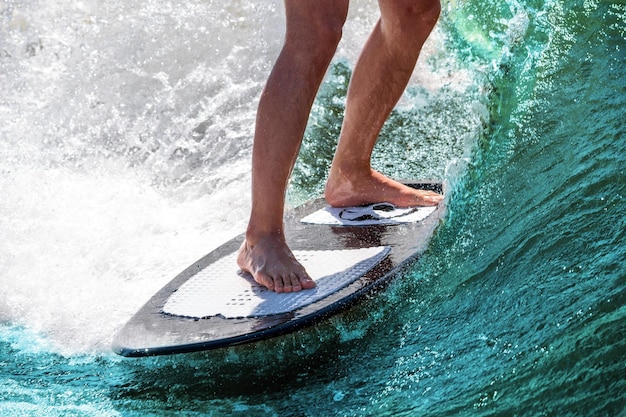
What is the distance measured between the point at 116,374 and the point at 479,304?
106cm

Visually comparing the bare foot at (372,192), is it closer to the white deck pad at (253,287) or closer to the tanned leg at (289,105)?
the white deck pad at (253,287)

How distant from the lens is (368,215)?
3270 mm

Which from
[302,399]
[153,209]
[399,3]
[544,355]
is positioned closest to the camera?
[544,355]

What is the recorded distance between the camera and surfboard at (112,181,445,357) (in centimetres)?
243

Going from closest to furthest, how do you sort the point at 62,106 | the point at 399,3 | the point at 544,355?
the point at 544,355, the point at 399,3, the point at 62,106

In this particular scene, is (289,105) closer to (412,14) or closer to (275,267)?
(275,267)

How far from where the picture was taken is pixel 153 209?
12.4 feet

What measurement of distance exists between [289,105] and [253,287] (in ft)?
1.92

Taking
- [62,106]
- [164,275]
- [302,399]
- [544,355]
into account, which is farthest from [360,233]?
[62,106]

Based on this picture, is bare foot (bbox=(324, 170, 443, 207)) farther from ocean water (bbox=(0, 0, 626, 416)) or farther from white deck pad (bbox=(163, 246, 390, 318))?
white deck pad (bbox=(163, 246, 390, 318))

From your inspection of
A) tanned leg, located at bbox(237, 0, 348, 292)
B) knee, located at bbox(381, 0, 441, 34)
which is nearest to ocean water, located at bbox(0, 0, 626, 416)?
tanned leg, located at bbox(237, 0, 348, 292)

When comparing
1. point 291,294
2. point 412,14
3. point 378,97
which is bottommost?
point 291,294

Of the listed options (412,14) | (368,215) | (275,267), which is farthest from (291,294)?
(412,14)

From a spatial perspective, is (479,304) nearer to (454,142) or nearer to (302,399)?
(302,399)
